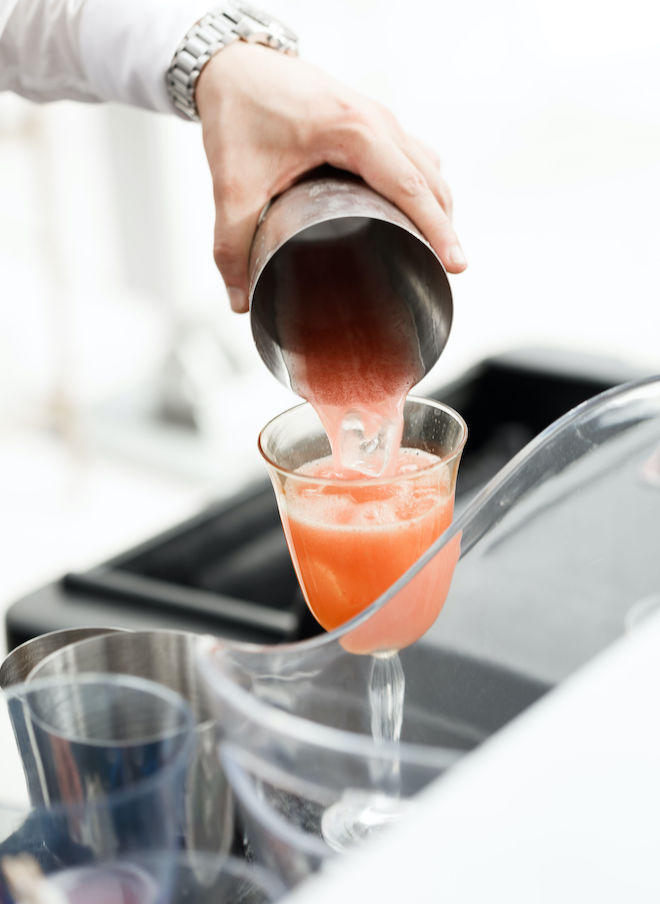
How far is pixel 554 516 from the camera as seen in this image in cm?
50

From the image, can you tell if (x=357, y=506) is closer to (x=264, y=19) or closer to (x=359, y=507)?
(x=359, y=507)

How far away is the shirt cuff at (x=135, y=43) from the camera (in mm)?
869

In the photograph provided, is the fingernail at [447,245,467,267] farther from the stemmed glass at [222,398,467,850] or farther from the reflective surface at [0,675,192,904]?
the reflective surface at [0,675,192,904]

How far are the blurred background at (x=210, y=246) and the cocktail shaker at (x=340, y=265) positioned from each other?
1.83 m

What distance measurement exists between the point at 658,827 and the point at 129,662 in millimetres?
206

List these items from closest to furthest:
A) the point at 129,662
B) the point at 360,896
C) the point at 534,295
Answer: the point at 360,896, the point at 129,662, the point at 534,295

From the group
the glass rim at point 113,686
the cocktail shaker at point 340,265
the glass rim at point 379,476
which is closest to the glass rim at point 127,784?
the glass rim at point 113,686

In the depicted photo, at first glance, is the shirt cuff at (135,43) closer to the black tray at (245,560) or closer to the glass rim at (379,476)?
the glass rim at (379,476)

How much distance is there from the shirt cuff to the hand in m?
0.07

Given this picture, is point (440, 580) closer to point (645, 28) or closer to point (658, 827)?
point (658, 827)

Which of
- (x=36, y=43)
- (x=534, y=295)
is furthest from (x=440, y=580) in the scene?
(x=534, y=295)

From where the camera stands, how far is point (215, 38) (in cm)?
85

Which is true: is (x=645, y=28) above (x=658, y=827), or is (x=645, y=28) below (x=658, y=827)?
below

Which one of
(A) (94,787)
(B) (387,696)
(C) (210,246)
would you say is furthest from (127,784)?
(C) (210,246)
